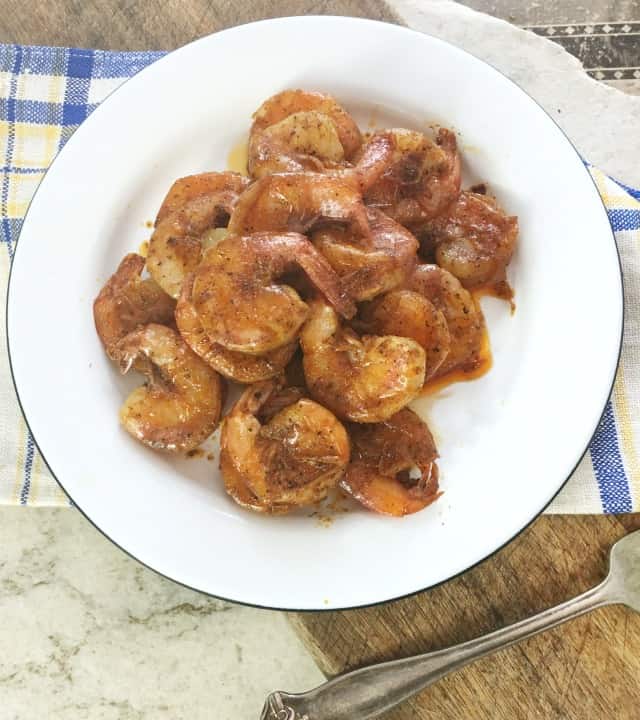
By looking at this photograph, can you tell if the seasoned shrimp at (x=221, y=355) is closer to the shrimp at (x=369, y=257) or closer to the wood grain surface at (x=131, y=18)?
the shrimp at (x=369, y=257)

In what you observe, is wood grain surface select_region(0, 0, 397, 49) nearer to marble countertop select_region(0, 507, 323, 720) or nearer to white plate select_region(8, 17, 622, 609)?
white plate select_region(8, 17, 622, 609)

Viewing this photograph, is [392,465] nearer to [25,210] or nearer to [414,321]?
[414,321]

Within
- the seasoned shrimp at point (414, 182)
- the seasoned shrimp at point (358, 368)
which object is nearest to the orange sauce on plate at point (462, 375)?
the seasoned shrimp at point (358, 368)

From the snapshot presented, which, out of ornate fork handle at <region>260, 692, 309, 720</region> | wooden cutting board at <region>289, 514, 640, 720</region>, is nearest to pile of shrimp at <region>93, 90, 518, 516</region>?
wooden cutting board at <region>289, 514, 640, 720</region>

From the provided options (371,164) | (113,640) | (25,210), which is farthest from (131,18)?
(113,640)

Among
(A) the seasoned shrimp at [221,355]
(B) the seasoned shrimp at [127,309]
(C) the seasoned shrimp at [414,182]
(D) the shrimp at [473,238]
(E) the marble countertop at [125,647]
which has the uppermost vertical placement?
(C) the seasoned shrimp at [414,182]

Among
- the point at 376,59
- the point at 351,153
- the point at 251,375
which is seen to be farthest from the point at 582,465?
the point at 376,59
